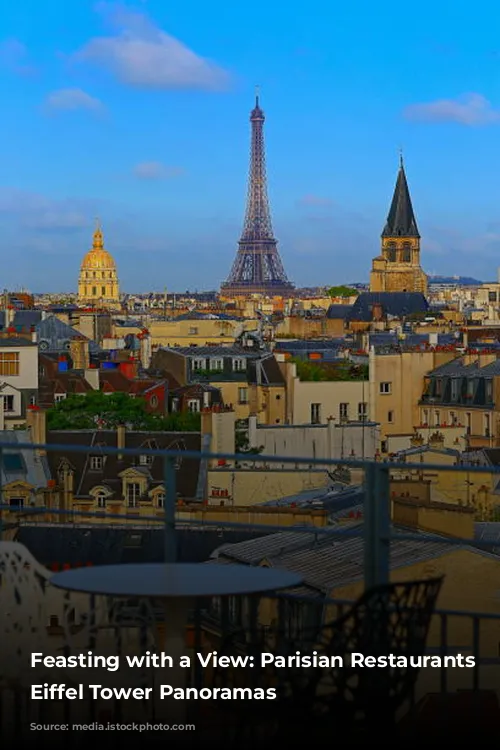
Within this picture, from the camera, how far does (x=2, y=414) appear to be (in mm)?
45969

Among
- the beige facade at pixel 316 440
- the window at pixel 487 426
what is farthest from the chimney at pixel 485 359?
the beige facade at pixel 316 440

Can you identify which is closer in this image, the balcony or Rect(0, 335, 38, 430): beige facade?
the balcony

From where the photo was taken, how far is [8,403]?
1973 inches

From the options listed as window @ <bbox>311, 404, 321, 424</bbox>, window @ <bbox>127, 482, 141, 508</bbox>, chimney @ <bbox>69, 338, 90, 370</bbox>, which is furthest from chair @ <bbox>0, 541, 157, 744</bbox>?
chimney @ <bbox>69, 338, 90, 370</bbox>

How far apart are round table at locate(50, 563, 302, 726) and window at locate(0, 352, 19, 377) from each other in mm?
46870

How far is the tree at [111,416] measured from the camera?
46.9 metres

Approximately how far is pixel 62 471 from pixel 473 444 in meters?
17.8

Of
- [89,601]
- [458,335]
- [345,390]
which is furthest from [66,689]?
[458,335]

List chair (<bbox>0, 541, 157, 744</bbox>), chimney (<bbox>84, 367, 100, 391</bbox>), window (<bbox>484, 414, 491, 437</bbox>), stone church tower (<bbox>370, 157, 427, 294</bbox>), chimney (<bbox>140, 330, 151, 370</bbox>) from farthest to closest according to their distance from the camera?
stone church tower (<bbox>370, 157, 427, 294</bbox>) → chimney (<bbox>140, 330, 151, 370</bbox>) → chimney (<bbox>84, 367, 100, 391</bbox>) → window (<bbox>484, 414, 491, 437</bbox>) → chair (<bbox>0, 541, 157, 744</bbox>)

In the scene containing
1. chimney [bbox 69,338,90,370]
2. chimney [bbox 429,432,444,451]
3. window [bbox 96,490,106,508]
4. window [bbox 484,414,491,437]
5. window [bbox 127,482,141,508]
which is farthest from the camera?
chimney [bbox 69,338,90,370]

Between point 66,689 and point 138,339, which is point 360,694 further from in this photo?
point 138,339

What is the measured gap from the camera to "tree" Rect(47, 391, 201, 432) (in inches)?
1847

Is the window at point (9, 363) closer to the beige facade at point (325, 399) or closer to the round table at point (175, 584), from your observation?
the beige facade at point (325, 399)

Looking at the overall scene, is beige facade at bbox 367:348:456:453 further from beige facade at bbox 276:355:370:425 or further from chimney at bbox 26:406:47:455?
chimney at bbox 26:406:47:455
